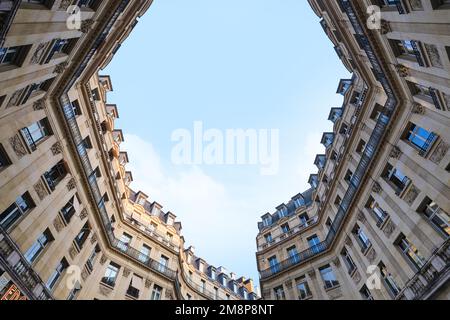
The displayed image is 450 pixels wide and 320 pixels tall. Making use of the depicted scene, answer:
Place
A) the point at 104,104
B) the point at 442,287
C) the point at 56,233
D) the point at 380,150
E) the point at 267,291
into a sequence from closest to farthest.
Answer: the point at 442,287 → the point at 56,233 → the point at 380,150 → the point at 104,104 → the point at 267,291

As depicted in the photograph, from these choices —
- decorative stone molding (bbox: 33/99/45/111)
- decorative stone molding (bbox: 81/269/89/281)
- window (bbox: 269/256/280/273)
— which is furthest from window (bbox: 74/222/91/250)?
window (bbox: 269/256/280/273)

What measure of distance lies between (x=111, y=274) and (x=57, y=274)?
662 centimetres

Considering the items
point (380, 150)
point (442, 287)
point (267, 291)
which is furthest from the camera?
point (267, 291)

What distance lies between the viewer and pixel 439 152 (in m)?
15.6

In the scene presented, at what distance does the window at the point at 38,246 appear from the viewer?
1648cm

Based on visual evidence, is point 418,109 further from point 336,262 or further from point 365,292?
point 336,262

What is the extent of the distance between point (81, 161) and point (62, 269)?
320 inches

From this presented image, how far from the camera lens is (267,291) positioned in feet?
102

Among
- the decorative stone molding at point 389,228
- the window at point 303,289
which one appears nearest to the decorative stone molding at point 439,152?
the decorative stone molding at point 389,228

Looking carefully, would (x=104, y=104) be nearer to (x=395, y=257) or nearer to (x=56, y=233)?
(x=56, y=233)

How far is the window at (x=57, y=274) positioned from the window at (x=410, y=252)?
23592 mm

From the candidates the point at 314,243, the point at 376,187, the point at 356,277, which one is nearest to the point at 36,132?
the point at 376,187

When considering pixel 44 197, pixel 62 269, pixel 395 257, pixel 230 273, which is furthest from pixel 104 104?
pixel 230 273

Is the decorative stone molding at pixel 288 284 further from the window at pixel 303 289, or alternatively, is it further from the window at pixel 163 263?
the window at pixel 163 263
